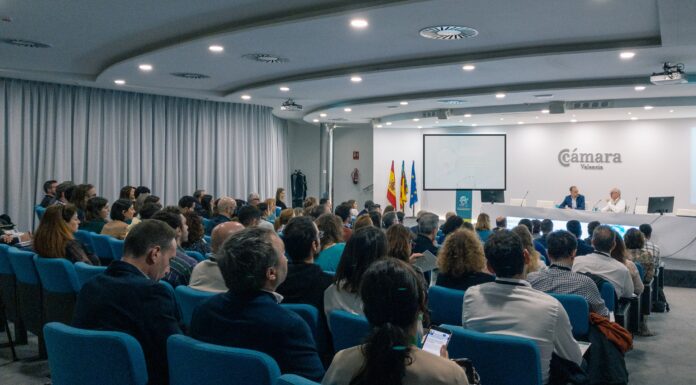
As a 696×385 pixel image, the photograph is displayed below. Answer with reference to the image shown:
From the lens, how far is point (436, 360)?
148 cm

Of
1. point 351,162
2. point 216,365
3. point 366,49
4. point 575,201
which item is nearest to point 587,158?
point 575,201

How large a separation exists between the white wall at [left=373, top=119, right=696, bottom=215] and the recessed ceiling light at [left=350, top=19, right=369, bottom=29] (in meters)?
11.4

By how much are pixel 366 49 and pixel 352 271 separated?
15.4 feet

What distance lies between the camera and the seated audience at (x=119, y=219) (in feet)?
18.9

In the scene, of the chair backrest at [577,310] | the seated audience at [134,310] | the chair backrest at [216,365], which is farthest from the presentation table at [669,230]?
the chair backrest at [216,365]

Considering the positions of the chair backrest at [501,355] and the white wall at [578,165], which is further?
the white wall at [578,165]

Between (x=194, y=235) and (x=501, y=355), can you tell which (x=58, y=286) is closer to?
(x=194, y=235)

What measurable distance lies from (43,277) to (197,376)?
2.60 meters

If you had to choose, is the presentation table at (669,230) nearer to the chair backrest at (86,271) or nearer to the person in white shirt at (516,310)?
the person in white shirt at (516,310)

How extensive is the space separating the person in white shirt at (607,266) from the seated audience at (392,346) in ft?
11.7

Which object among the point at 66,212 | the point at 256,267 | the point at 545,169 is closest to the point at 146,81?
the point at 66,212

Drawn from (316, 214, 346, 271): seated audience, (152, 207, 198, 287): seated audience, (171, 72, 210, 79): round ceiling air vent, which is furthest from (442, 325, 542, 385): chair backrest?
(171, 72, 210, 79): round ceiling air vent

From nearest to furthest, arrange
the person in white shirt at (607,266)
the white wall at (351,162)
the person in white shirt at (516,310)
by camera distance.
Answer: the person in white shirt at (516,310), the person in white shirt at (607,266), the white wall at (351,162)

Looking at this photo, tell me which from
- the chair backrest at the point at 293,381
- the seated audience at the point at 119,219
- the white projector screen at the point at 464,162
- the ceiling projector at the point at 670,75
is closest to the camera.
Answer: the chair backrest at the point at 293,381
